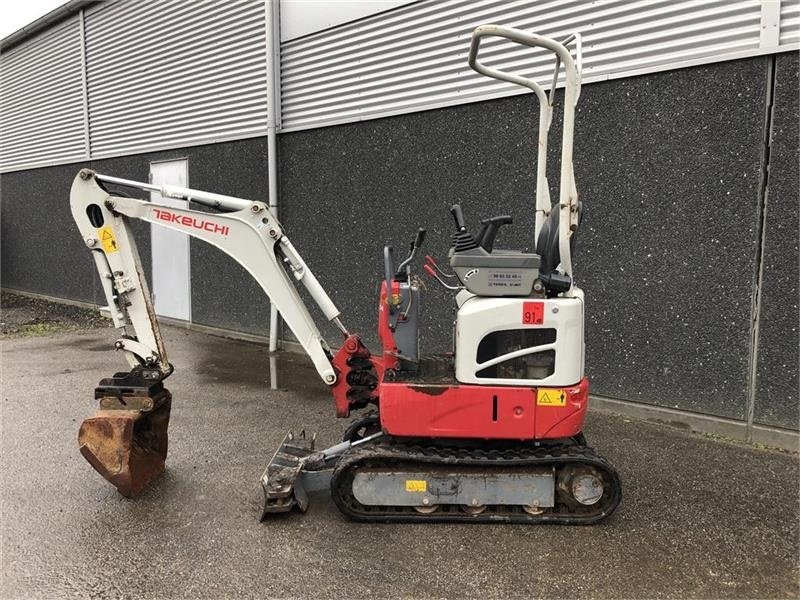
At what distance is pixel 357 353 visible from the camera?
4070mm

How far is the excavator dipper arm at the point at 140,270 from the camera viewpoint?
4051mm

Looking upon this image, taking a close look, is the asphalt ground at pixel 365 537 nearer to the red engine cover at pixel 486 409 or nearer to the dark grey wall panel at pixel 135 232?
the red engine cover at pixel 486 409

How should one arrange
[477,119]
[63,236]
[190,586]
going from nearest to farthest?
[190,586], [477,119], [63,236]

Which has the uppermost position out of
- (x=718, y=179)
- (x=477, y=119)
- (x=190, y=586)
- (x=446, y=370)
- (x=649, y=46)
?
(x=649, y=46)

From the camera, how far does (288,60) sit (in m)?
8.49

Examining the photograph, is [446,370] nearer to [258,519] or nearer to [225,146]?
[258,519]

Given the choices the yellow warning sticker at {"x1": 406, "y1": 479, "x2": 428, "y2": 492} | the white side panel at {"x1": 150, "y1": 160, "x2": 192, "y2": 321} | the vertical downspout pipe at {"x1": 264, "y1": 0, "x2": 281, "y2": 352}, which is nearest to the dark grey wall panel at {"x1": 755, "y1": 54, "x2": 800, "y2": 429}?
the yellow warning sticker at {"x1": 406, "y1": 479, "x2": 428, "y2": 492}

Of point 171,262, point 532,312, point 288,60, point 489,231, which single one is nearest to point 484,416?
point 532,312

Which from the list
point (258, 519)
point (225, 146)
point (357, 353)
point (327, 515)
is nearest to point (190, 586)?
point (258, 519)

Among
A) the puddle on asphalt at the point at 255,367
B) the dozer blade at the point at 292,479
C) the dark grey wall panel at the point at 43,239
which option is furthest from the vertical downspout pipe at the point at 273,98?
the dark grey wall panel at the point at 43,239

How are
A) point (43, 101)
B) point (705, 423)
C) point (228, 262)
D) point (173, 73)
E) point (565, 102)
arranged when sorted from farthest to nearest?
point (43, 101), point (173, 73), point (228, 262), point (705, 423), point (565, 102)

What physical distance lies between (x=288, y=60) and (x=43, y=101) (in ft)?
29.6

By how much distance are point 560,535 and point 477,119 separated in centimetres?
446

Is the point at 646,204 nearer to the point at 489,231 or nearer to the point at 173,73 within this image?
the point at 489,231
